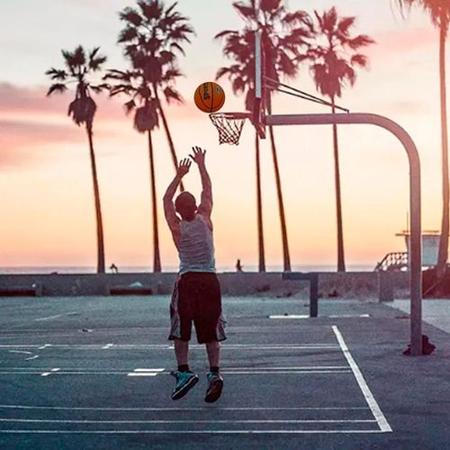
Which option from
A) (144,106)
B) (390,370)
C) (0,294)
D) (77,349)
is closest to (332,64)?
(144,106)

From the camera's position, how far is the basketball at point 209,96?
673 inches

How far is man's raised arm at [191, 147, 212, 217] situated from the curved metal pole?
600 centimetres

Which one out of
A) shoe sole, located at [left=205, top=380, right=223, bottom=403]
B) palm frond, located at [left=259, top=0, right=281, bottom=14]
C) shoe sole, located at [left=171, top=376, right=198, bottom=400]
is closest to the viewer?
shoe sole, located at [left=171, top=376, right=198, bottom=400]

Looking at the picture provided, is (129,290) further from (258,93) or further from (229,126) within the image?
(258,93)

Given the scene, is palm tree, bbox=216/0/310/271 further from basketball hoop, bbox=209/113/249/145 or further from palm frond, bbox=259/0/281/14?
basketball hoop, bbox=209/113/249/145

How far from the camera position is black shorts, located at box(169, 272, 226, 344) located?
12578 millimetres

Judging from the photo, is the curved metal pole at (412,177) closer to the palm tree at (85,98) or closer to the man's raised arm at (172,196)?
the man's raised arm at (172,196)

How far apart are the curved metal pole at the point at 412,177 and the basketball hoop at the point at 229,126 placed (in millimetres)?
431

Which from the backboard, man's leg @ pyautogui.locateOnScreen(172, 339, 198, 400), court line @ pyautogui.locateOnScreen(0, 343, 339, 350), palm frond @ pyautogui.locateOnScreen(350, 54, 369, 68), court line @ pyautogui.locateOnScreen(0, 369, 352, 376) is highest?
palm frond @ pyautogui.locateOnScreen(350, 54, 369, 68)

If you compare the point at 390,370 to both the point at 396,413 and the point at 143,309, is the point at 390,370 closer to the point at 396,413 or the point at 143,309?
the point at 396,413

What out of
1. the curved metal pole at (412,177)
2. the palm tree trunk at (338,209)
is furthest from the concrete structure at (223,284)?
the curved metal pole at (412,177)

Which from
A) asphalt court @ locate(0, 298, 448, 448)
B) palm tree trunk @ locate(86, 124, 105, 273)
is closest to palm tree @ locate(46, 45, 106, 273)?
palm tree trunk @ locate(86, 124, 105, 273)

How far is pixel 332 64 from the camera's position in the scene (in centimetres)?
6662

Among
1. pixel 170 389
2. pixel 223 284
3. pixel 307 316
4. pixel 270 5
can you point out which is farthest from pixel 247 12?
pixel 170 389
